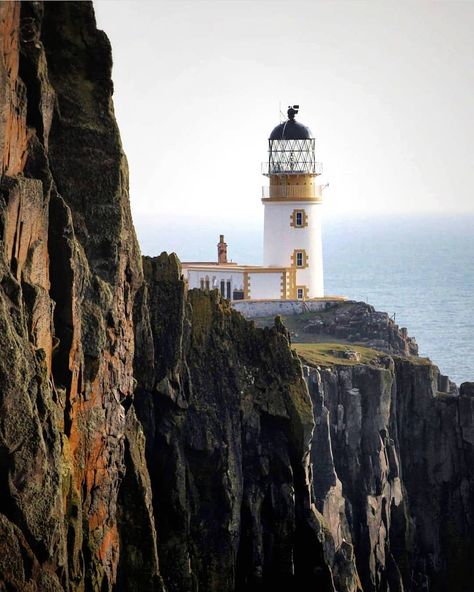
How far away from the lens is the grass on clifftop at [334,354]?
93.6 meters

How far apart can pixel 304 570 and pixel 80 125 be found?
16658mm

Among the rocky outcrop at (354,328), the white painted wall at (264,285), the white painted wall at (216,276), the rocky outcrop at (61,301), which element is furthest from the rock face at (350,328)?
the rocky outcrop at (61,301)

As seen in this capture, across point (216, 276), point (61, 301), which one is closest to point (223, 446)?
point (61, 301)

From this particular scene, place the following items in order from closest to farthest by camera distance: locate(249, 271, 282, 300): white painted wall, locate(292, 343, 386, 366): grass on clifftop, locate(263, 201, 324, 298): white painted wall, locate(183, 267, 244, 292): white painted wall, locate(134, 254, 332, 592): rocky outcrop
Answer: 1. locate(134, 254, 332, 592): rocky outcrop
2. locate(292, 343, 386, 366): grass on clifftop
3. locate(183, 267, 244, 292): white painted wall
4. locate(249, 271, 282, 300): white painted wall
5. locate(263, 201, 324, 298): white painted wall

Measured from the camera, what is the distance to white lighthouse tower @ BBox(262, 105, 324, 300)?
379ft

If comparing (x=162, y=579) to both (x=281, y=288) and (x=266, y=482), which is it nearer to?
(x=266, y=482)

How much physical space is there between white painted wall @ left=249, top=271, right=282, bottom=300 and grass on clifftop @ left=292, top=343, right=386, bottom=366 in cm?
1246

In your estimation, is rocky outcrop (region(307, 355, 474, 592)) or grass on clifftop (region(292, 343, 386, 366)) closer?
rocky outcrop (region(307, 355, 474, 592))

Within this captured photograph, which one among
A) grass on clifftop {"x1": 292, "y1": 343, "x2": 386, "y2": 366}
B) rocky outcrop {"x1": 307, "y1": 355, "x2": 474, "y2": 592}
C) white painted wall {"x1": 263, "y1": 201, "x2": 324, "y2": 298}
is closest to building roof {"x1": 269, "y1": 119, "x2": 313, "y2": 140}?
white painted wall {"x1": 263, "y1": 201, "x2": 324, "y2": 298}

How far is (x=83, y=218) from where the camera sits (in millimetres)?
58688

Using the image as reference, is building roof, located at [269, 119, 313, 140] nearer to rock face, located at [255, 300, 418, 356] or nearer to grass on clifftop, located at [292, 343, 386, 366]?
rock face, located at [255, 300, 418, 356]

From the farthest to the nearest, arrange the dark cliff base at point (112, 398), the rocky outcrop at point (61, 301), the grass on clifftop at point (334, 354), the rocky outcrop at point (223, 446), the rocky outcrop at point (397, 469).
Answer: the grass on clifftop at point (334, 354)
the rocky outcrop at point (397, 469)
the rocky outcrop at point (223, 446)
the dark cliff base at point (112, 398)
the rocky outcrop at point (61, 301)

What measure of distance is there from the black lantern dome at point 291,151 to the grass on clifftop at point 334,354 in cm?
1632

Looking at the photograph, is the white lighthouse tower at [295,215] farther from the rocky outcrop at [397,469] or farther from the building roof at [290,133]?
the rocky outcrop at [397,469]
